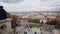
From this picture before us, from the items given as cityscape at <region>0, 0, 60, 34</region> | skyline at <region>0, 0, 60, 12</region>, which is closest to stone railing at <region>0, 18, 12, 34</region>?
cityscape at <region>0, 0, 60, 34</region>

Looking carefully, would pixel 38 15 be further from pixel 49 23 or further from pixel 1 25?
pixel 1 25

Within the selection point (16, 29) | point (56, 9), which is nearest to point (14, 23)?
point (16, 29)

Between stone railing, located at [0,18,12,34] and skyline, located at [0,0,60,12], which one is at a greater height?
skyline, located at [0,0,60,12]

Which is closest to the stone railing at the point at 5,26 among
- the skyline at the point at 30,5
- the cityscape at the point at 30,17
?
Result: the cityscape at the point at 30,17

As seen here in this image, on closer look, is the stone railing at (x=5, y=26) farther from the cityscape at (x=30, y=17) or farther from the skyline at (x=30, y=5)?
the skyline at (x=30, y=5)

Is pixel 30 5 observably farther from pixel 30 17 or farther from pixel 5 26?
pixel 5 26

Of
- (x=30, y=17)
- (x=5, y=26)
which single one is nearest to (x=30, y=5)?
(x=30, y=17)

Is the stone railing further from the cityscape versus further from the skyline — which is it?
the skyline
